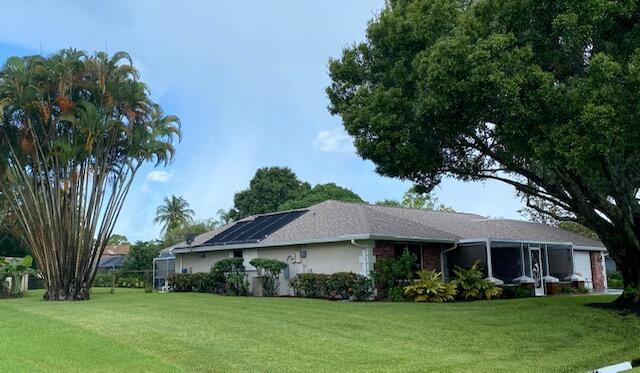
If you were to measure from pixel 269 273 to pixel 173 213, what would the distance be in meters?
46.7

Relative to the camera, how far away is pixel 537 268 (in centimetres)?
2595

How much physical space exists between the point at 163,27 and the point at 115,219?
8518 millimetres

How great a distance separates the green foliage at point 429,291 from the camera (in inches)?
716

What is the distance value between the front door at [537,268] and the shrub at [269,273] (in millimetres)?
10987

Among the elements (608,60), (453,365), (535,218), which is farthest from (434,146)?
(535,218)

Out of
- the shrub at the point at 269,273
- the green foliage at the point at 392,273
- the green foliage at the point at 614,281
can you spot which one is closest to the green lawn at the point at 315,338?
the green foliage at the point at 392,273

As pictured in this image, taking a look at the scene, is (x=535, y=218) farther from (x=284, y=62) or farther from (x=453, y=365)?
(x=453, y=365)

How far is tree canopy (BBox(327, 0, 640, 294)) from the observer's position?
9805mm

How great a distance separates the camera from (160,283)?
3250cm

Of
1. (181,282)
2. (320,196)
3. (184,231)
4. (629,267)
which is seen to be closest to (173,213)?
(184,231)

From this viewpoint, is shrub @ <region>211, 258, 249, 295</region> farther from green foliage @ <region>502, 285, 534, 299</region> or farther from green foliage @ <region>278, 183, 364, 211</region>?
green foliage @ <region>278, 183, 364, 211</region>

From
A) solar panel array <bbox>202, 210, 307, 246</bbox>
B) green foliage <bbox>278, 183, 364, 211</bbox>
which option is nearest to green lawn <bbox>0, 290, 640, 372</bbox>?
solar panel array <bbox>202, 210, 307, 246</bbox>

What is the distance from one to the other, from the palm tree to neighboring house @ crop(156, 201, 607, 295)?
37.9m

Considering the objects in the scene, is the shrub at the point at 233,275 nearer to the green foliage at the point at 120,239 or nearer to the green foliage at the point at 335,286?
the green foliage at the point at 335,286
